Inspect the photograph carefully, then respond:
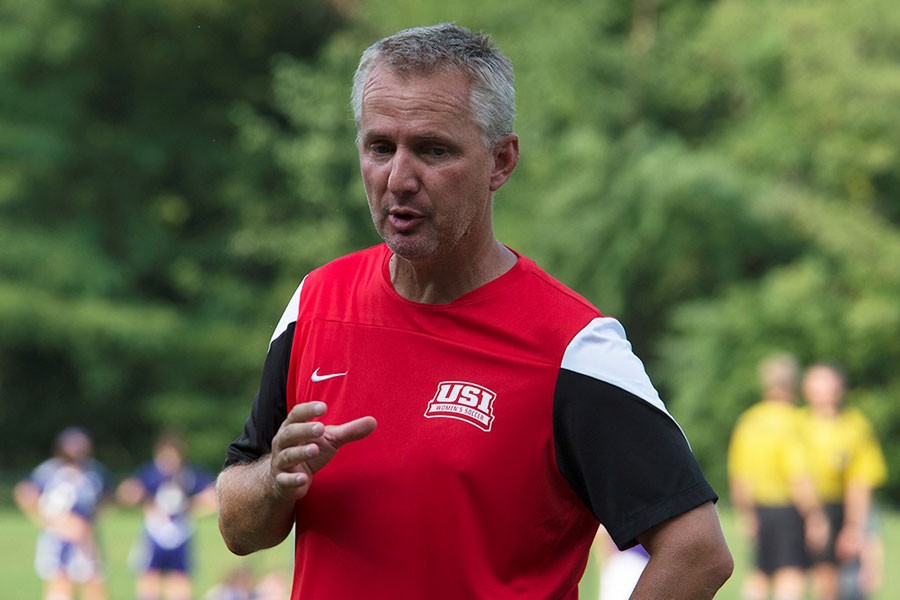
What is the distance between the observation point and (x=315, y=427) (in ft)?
8.37

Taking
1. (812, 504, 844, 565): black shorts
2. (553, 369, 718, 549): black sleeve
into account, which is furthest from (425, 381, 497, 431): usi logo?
(812, 504, 844, 565): black shorts

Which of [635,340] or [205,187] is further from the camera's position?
[205,187]

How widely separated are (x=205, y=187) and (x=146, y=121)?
2.10 metres

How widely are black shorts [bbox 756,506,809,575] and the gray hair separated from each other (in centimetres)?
942

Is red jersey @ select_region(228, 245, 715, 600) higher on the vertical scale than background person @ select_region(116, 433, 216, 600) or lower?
lower

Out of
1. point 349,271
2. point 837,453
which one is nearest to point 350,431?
point 349,271

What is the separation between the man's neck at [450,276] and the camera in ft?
9.39

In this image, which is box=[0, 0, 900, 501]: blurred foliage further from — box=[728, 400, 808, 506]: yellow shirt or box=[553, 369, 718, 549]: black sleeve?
box=[553, 369, 718, 549]: black sleeve

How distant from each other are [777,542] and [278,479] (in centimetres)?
972

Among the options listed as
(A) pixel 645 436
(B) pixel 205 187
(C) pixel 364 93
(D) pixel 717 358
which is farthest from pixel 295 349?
(B) pixel 205 187

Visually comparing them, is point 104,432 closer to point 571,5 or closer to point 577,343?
point 571,5

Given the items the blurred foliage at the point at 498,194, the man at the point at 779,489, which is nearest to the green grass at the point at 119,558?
the man at the point at 779,489

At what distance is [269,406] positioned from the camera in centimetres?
294

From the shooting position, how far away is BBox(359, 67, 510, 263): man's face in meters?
2.68
